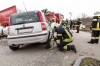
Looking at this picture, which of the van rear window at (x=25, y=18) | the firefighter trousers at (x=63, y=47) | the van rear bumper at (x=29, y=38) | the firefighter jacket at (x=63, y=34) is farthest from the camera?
the firefighter trousers at (x=63, y=47)

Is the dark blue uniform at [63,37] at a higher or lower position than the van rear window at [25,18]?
lower

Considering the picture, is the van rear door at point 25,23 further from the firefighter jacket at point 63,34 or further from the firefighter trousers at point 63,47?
the firefighter trousers at point 63,47

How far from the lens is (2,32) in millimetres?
10117

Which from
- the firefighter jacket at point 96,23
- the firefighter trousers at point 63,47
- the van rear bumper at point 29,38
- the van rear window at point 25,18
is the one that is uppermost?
the van rear window at point 25,18

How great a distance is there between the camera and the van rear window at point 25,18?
6.61 meters

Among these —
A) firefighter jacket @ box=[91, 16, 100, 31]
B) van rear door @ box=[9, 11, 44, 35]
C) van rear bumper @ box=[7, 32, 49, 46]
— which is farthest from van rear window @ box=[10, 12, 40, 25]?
firefighter jacket @ box=[91, 16, 100, 31]

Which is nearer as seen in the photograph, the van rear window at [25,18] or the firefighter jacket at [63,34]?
the van rear window at [25,18]

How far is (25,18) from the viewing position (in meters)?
6.72

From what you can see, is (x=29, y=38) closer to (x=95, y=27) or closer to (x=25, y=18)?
(x=25, y=18)

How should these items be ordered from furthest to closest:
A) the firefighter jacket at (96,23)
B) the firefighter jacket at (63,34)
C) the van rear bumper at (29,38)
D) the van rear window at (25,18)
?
1. the firefighter jacket at (96,23)
2. the firefighter jacket at (63,34)
3. the van rear window at (25,18)
4. the van rear bumper at (29,38)

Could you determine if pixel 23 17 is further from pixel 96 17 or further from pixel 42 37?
pixel 96 17

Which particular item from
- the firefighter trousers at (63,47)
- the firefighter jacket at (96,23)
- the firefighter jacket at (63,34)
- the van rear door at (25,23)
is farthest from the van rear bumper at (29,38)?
the firefighter jacket at (96,23)

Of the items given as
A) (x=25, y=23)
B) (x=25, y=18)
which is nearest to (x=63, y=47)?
(x=25, y=23)

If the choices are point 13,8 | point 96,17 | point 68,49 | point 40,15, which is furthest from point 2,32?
point 96,17
